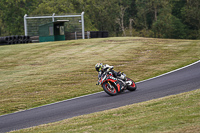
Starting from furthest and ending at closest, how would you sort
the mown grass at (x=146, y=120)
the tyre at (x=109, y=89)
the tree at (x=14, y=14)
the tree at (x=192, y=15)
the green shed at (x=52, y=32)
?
the tree at (x=14, y=14) → the tree at (x=192, y=15) → the green shed at (x=52, y=32) → the tyre at (x=109, y=89) → the mown grass at (x=146, y=120)

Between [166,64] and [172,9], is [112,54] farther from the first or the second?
[172,9]

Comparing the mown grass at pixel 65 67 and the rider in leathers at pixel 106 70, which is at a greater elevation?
the rider in leathers at pixel 106 70

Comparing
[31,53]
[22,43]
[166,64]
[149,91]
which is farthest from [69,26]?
[149,91]

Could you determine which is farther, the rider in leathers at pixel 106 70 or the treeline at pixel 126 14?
the treeline at pixel 126 14

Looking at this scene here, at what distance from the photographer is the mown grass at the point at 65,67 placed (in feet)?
50.3

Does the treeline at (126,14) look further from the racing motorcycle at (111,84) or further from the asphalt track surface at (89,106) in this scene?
the racing motorcycle at (111,84)

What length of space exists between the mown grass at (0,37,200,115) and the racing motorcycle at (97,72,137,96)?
8.44 ft

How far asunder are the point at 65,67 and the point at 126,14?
68345mm

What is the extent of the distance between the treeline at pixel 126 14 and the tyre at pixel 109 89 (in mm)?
61865

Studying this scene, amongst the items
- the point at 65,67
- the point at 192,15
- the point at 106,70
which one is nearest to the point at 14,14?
the point at 192,15

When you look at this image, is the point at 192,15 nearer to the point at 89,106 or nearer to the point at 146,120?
the point at 89,106

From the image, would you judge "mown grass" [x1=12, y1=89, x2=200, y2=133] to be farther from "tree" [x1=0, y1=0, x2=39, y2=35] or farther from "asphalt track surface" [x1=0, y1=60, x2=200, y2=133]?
"tree" [x1=0, y1=0, x2=39, y2=35]

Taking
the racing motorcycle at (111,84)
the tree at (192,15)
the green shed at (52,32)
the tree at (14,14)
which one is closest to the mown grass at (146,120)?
the racing motorcycle at (111,84)

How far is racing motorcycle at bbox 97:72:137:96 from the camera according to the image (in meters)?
12.5
